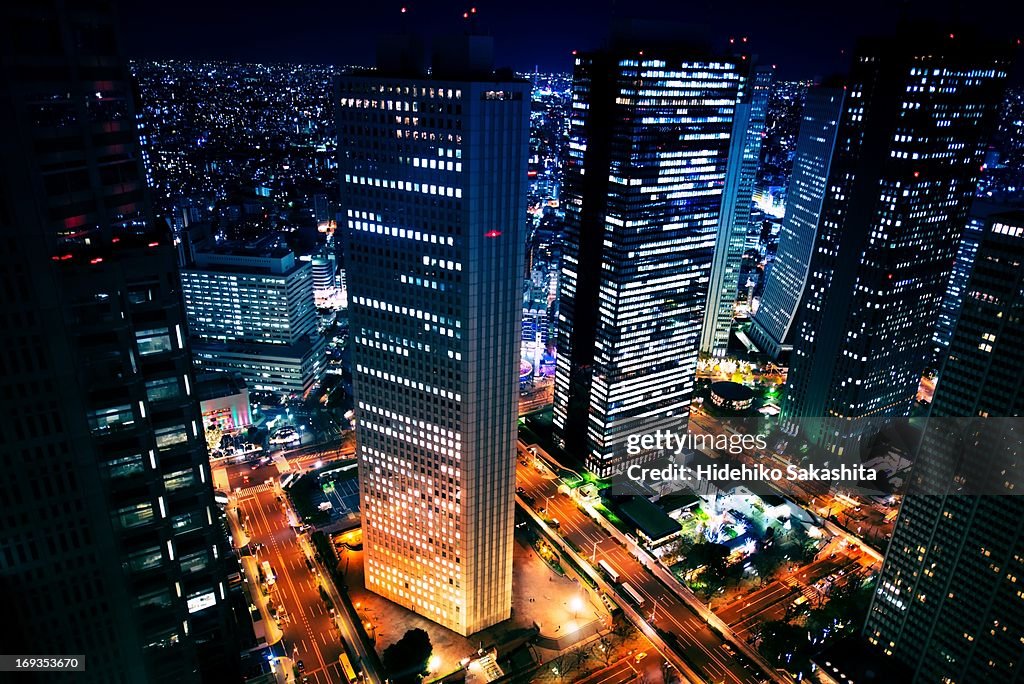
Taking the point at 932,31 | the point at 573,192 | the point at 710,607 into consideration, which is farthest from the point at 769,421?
the point at 932,31

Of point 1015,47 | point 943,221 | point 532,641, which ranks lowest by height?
point 532,641

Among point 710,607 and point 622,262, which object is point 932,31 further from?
point 710,607

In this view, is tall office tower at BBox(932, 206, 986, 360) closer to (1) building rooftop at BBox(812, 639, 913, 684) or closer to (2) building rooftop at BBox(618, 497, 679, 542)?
(2) building rooftop at BBox(618, 497, 679, 542)

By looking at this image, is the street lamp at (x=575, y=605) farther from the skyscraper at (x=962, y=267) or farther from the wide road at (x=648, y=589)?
the skyscraper at (x=962, y=267)

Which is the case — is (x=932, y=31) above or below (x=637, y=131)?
above

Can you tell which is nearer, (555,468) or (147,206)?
(147,206)

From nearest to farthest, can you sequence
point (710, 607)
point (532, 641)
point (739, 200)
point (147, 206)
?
1. point (147, 206)
2. point (532, 641)
3. point (710, 607)
4. point (739, 200)

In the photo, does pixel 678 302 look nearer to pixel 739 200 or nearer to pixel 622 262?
pixel 622 262

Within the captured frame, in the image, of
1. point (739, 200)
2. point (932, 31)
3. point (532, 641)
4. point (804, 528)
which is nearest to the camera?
point (532, 641)
